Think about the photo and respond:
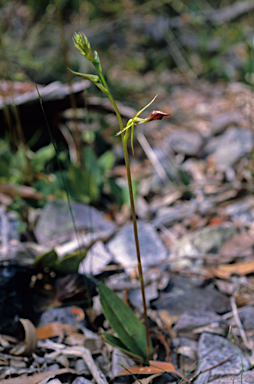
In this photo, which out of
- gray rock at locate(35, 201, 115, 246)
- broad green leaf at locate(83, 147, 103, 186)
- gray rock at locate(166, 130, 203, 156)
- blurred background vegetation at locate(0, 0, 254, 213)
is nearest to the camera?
gray rock at locate(35, 201, 115, 246)

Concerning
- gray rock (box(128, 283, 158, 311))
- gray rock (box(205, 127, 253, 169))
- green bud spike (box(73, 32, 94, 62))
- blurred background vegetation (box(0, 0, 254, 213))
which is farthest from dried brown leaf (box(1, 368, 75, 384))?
blurred background vegetation (box(0, 0, 254, 213))

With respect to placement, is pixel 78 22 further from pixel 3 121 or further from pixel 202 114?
pixel 3 121

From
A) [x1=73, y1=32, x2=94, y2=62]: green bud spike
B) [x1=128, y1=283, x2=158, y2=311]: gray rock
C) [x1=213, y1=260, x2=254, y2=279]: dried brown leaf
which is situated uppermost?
[x1=73, y1=32, x2=94, y2=62]: green bud spike

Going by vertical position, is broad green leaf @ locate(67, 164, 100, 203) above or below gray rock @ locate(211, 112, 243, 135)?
above

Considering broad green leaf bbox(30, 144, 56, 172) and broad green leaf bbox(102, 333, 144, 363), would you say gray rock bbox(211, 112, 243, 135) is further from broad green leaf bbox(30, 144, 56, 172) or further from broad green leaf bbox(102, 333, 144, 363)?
broad green leaf bbox(102, 333, 144, 363)

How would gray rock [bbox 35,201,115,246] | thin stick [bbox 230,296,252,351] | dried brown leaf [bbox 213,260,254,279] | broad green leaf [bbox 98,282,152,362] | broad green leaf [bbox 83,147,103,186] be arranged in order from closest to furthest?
broad green leaf [bbox 98,282,152,362]
thin stick [bbox 230,296,252,351]
dried brown leaf [bbox 213,260,254,279]
gray rock [bbox 35,201,115,246]
broad green leaf [bbox 83,147,103,186]
